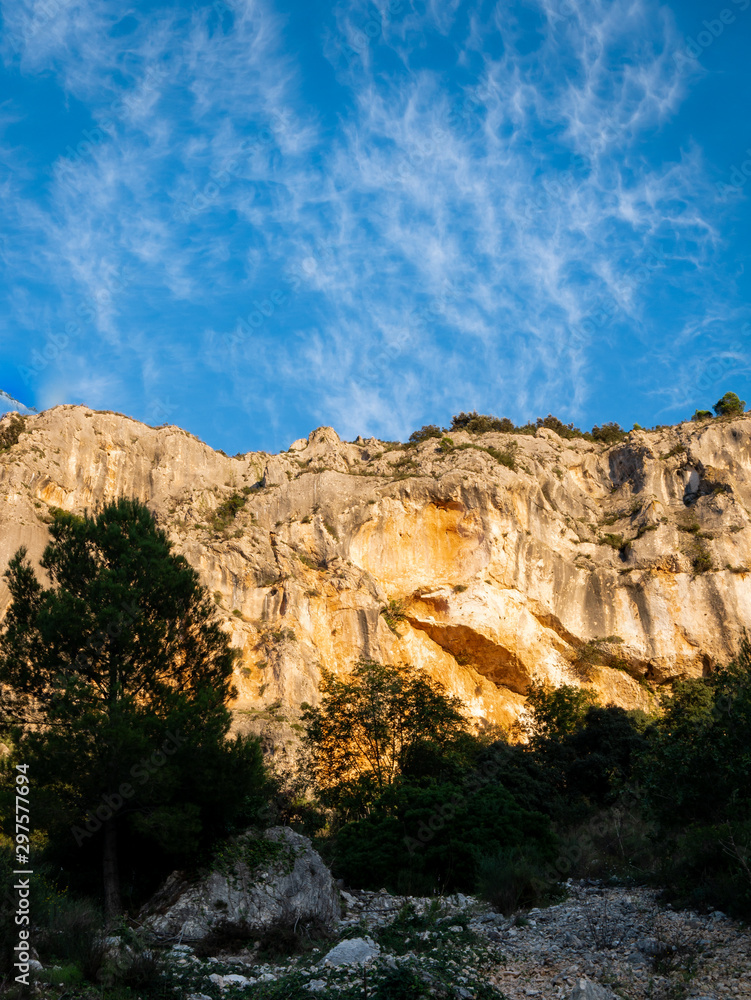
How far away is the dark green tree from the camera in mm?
14562

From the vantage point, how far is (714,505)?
5694 centimetres

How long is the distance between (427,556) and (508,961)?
139ft

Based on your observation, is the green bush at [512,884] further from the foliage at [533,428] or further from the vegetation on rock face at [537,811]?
the foliage at [533,428]

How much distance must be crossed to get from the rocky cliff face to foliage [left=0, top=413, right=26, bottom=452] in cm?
58

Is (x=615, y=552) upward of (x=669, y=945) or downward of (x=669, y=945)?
upward

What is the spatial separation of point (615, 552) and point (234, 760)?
4653 cm

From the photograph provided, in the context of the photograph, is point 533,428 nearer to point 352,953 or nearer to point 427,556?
point 427,556

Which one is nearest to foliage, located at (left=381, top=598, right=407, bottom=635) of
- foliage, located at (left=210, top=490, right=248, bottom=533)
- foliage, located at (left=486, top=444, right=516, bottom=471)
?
foliage, located at (left=210, top=490, right=248, bottom=533)

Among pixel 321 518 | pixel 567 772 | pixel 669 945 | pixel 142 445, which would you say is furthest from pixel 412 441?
pixel 669 945

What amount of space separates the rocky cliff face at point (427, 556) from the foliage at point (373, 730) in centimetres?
934

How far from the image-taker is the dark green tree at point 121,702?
14.6m

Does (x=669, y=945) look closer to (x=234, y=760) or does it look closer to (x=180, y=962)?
(x=180, y=962)

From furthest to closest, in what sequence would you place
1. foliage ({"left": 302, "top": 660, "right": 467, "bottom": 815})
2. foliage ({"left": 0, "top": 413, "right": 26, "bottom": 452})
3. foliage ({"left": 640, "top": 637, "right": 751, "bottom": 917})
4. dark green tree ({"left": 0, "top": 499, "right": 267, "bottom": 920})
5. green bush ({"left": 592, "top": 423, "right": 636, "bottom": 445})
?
green bush ({"left": 592, "top": 423, "right": 636, "bottom": 445}), foliage ({"left": 0, "top": 413, "right": 26, "bottom": 452}), foliage ({"left": 302, "top": 660, "right": 467, "bottom": 815}), dark green tree ({"left": 0, "top": 499, "right": 267, "bottom": 920}), foliage ({"left": 640, "top": 637, "right": 751, "bottom": 917})

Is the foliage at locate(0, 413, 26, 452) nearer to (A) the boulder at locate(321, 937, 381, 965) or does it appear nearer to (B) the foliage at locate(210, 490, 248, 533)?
(B) the foliage at locate(210, 490, 248, 533)
